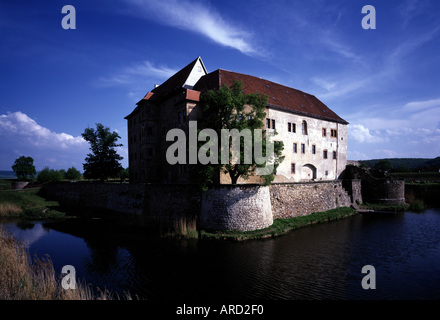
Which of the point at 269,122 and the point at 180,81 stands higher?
the point at 180,81

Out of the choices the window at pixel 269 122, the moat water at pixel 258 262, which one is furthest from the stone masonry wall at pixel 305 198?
the window at pixel 269 122

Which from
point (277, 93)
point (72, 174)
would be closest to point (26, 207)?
point (277, 93)

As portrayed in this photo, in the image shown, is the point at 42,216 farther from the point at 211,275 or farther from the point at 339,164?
the point at 339,164

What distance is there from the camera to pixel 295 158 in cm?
3291

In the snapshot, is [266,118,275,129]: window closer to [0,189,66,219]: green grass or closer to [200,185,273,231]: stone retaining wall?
[200,185,273,231]: stone retaining wall

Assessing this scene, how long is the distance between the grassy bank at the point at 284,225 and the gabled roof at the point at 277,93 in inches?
569

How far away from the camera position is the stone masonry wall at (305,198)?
24.1 meters

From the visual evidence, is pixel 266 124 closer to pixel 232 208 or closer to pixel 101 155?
pixel 232 208

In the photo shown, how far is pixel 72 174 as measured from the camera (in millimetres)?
78750

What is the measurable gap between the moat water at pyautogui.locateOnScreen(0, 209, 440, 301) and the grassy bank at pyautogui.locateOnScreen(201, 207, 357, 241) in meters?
0.66

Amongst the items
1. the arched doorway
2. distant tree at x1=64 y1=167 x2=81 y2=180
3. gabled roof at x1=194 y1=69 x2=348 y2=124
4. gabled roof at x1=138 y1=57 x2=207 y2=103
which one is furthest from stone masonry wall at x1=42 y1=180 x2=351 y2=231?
distant tree at x1=64 y1=167 x2=81 y2=180

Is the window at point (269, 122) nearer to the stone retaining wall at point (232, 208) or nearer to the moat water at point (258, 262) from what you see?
the stone retaining wall at point (232, 208)

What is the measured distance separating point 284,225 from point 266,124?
43.5 ft

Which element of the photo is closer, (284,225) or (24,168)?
(284,225)
